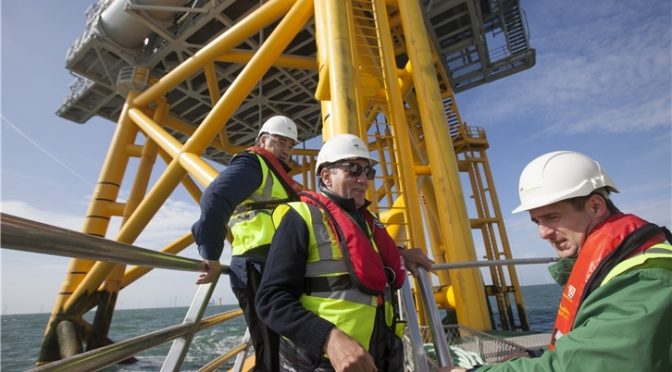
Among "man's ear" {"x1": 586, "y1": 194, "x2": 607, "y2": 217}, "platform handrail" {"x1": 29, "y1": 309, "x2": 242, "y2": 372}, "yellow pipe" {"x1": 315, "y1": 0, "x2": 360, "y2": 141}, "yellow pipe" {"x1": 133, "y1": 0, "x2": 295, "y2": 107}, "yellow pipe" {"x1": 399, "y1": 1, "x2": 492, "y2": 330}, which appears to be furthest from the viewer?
"yellow pipe" {"x1": 133, "y1": 0, "x2": 295, "y2": 107}

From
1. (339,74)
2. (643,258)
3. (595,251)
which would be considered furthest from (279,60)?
(643,258)

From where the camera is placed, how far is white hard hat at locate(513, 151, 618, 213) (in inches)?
→ 49.2

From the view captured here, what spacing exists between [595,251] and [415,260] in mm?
1105

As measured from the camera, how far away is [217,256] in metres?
2.14

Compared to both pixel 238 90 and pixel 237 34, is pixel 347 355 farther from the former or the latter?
pixel 237 34

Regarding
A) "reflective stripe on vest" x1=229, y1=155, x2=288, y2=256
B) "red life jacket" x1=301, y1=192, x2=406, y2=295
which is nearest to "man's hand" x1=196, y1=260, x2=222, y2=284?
"reflective stripe on vest" x1=229, y1=155, x2=288, y2=256

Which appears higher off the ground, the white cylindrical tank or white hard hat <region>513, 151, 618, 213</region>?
the white cylindrical tank

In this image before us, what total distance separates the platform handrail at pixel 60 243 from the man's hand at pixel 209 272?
668mm

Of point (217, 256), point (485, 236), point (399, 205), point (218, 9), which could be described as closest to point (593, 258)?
point (217, 256)

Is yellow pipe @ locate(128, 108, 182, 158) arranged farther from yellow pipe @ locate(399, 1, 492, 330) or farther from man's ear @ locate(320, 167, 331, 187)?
man's ear @ locate(320, 167, 331, 187)

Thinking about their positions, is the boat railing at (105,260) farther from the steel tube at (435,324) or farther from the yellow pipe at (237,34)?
the yellow pipe at (237,34)

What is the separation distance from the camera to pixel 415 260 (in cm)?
207

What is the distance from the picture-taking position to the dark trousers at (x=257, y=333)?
1.63 m

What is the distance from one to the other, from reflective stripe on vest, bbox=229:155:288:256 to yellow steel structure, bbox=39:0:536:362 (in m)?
2.12
